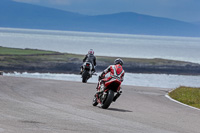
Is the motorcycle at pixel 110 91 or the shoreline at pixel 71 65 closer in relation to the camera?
the motorcycle at pixel 110 91

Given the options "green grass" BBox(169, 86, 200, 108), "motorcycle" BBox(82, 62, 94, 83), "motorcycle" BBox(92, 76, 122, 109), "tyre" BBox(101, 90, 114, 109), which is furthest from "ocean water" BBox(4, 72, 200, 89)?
"tyre" BBox(101, 90, 114, 109)

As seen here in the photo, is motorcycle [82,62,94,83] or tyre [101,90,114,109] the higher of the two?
motorcycle [82,62,94,83]

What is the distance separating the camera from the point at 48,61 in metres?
96.4

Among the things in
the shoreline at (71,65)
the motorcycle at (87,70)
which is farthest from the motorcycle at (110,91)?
the shoreline at (71,65)

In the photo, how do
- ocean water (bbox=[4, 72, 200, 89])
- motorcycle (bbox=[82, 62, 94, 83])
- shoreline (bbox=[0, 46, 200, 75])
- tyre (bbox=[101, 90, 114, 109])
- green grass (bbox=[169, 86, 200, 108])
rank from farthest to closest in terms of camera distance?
shoreline (bbox=[0, 46, 200, 75]), ocean water (bbox=[4, 72, 200, 89]), motorcycle (bbox=[82, 62, 94, 83]), green grass (bbox=[169, 86, 200, 108]), tyre (bbox=[101, 90, 114, 109])

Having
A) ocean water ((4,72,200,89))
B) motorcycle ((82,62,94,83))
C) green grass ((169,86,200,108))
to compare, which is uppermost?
motorcycle ((82,62,94,83))

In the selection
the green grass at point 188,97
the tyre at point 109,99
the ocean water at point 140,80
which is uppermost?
the tyre at point 109,99

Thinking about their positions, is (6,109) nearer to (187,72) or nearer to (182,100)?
(182,100)

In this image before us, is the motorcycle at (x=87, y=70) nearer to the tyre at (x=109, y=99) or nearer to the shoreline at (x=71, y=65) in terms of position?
the tyre at (x=109, y=99)

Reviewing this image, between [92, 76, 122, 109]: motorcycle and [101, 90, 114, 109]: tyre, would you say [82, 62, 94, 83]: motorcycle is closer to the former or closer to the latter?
[92, 76, 122, 109]: motorcycle

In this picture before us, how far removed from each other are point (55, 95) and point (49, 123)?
26.9 ft

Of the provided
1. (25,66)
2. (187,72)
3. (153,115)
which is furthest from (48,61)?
(153,115)

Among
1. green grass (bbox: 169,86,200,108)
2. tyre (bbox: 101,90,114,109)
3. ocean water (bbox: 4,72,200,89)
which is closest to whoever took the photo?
tyre (bbox: 101,90,114,109)

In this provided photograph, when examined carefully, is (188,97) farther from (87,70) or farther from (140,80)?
(140,80)
